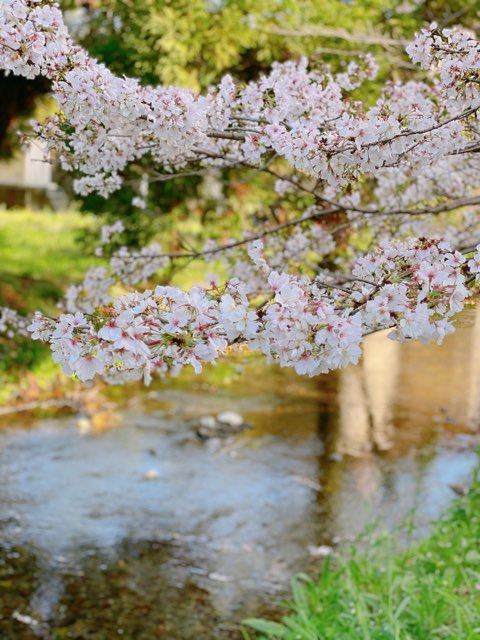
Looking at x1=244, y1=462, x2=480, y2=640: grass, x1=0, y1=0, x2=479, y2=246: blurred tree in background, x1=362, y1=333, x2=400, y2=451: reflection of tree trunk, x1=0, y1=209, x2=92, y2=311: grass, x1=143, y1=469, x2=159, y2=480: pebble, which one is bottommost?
x1=143, y1=469, x2=159, y2=480: pebble

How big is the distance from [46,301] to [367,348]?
419cm

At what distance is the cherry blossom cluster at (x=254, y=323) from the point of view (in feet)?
5.13

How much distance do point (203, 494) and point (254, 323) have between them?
3.97 meters

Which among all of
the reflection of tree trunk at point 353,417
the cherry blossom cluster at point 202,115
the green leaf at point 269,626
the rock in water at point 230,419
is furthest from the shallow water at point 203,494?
the green leaf at point 269,626

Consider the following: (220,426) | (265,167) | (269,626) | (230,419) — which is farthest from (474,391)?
(265,167)

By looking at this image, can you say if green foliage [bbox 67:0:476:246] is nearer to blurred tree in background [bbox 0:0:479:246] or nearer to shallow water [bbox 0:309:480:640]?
blurred tree in background [bbox 0:0:479:246]

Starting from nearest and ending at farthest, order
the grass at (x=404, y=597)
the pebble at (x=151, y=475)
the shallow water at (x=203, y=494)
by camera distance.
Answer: the grass at (x=404, y=597) < the shallow water at (x=203, y=494) < the pebble at (x=151, y=475)

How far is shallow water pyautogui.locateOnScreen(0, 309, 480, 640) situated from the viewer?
4.05 m

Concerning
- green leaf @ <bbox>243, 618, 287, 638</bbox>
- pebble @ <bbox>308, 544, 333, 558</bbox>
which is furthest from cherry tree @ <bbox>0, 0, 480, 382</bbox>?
pebble @ <bbox>308, 544, 333, 558</bbox>

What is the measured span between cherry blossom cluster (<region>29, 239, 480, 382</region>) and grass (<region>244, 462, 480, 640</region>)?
52.6 inches

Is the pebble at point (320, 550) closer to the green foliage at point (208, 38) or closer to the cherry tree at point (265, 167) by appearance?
the cherry tree at point (265, 167)

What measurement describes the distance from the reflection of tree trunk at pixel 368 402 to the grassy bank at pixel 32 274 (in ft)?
9.00

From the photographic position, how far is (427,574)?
11.4ft

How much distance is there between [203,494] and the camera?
5.39 meters
